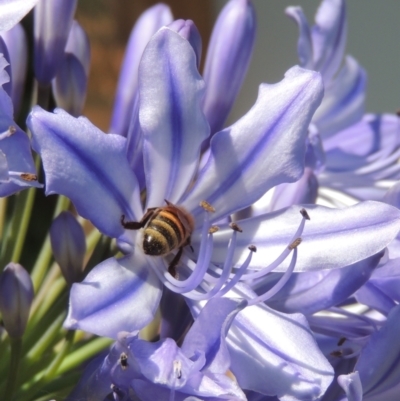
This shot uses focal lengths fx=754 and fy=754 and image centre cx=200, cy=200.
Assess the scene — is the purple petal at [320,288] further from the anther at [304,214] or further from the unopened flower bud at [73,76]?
the unopened flower bud at [73,76]

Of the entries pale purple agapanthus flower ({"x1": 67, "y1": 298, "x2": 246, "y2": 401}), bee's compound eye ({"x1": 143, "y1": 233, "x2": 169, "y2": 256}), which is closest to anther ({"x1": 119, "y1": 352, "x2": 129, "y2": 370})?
pale purple agapanthus flower ({"x1": 67, "y1": 298, "x2": 246, "y2": 401})

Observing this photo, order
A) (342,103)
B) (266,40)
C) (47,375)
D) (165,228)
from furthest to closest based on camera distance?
(266,40) → (342,103) → (47,375) → (165,228)

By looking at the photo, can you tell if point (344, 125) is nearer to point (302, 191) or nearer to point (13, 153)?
point (302, 191)

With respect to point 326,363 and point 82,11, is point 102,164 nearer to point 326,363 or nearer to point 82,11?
point 326,363

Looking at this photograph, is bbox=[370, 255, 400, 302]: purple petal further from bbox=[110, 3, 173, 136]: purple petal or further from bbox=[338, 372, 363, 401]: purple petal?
bbox=[110, 3, 173, 136]: purple petal

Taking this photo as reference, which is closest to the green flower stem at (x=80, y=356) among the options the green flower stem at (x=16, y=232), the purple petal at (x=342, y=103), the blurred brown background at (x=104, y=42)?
the green flower stem at (x=16, y=232)

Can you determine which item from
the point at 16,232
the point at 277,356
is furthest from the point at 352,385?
the point at 16,232
